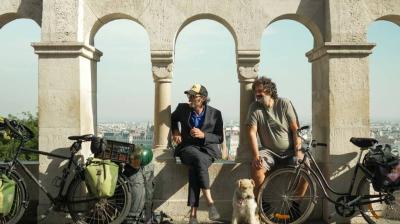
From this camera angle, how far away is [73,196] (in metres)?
6.06

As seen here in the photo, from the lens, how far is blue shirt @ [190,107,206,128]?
20.4 ft

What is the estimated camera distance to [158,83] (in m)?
6.52

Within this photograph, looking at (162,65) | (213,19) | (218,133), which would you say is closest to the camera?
(218,133)

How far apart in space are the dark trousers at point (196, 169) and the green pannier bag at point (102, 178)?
0.90 m

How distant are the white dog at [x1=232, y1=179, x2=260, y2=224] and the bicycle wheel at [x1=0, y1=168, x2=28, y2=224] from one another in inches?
99.1

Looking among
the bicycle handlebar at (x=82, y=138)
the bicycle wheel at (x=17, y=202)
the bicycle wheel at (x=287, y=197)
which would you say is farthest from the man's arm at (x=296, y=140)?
the bicycle wheel at (x=17, y=202)

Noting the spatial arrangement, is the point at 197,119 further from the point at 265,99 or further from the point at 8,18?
the point at 8,18

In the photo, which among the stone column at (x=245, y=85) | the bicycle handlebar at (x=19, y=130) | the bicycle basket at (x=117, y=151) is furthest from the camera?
the stone column at (x=245, y=85)

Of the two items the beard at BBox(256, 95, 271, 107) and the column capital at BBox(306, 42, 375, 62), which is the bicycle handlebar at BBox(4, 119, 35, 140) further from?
the column capital at BBox(306, 42, 375, 62)

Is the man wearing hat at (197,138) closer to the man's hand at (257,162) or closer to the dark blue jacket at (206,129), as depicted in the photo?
the dark blue jacket at (206,129)

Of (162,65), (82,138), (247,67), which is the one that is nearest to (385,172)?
(247,67)

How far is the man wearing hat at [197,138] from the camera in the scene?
5.95 m

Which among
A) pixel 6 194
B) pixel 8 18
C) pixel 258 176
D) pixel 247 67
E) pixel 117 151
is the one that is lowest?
pixel 6 194

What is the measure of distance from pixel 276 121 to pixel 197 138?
1.02m
